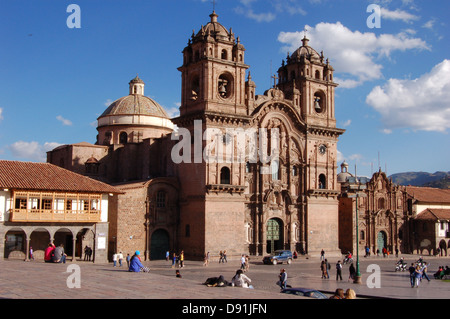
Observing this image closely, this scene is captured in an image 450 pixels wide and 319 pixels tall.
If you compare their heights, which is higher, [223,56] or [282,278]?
[223,56]

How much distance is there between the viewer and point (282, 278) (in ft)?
84.7

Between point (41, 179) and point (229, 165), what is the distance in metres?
16.2

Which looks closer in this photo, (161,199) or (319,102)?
(161,199)

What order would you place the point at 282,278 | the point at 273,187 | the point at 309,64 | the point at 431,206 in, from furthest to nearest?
the point at 431,206 < the point at 309,64 < the point at 273,187 < the point at 282,278

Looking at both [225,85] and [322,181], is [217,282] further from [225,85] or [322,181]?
[322,181]

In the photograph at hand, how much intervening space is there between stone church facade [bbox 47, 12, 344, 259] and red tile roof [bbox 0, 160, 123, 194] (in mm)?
4163

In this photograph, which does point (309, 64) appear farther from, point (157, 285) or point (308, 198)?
point (157, 285)

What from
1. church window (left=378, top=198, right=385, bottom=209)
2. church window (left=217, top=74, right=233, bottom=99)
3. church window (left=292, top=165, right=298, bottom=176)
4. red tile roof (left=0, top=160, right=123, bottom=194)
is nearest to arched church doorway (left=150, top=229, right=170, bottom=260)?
red tile roof (left=0, top=160, right=123, bottom=194)

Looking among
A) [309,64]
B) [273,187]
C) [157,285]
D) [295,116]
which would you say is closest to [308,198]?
[273,187]

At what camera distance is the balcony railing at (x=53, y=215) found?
34.8 metres

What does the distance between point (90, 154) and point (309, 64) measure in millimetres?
25010

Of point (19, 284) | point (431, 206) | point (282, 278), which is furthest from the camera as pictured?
point (431, 206)

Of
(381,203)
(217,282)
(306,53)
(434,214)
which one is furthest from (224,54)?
(434,214)

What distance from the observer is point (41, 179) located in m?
37.0
